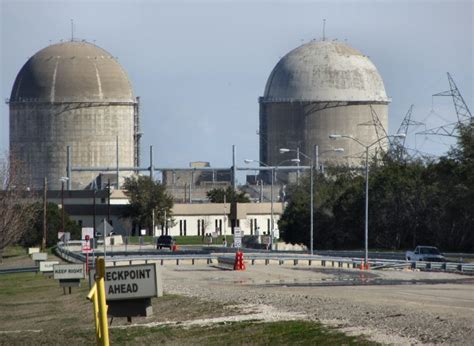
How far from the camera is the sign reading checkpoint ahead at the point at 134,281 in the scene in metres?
22.5

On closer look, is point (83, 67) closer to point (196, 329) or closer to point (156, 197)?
point (156, 197)

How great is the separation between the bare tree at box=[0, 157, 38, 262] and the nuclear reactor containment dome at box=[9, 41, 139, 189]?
25.1 metres

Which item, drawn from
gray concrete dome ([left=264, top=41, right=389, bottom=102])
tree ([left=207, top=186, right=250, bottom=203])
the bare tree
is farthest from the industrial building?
the bare tree

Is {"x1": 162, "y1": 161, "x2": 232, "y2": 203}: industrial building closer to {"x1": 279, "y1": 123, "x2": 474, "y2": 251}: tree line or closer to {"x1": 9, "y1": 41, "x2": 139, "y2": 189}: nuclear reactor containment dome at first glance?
{"x1": 9, "y1": 41, "x2": 139, "y2": 189}: nuclear reactor containment dome

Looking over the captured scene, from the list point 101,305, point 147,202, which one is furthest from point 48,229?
point 101,305

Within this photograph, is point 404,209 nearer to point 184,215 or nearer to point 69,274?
point 69,274

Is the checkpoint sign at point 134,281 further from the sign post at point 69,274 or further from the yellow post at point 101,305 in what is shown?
the sign post at point 69,274

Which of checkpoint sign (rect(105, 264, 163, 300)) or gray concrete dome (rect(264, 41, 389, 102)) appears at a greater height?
gray concrete dome (rect(264, 41, 389, 102))

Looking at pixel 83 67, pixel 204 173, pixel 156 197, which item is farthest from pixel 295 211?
pixel 204 173

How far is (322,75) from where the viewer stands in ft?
461

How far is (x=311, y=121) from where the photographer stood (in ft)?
471

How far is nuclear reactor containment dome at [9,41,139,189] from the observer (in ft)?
454

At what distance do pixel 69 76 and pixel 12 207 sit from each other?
1794 inches

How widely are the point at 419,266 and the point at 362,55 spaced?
8425cm
